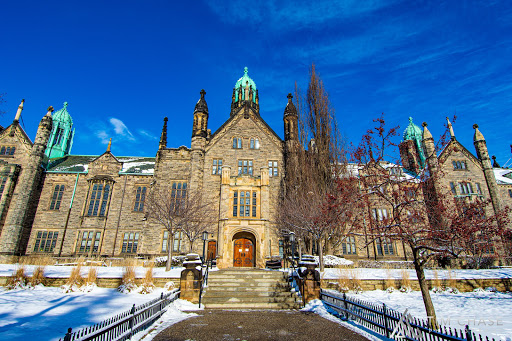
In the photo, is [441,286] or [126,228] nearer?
[441,286]

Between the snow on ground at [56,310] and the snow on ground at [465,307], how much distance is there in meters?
9.15

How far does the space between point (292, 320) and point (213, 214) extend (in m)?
16.6

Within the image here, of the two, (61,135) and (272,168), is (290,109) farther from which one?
(61,135)

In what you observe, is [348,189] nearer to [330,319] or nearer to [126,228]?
[330,319]

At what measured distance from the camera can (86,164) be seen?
31844 mm

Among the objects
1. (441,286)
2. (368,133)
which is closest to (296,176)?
(441,286)

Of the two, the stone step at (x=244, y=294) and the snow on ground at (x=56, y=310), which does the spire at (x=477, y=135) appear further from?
the snow on ground at (x=56, y=310)

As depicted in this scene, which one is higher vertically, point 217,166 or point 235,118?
point 235,118

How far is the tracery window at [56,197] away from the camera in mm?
28250

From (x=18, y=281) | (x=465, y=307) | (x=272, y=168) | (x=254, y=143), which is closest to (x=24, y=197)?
(x=18, y=281)

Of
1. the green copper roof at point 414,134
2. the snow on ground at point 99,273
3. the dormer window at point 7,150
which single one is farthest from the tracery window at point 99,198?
the green copper roof at point 414,134

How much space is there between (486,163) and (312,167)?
24303 mm

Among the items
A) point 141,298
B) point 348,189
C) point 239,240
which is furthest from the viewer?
point 239,240

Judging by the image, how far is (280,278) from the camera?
1599 centimetres
